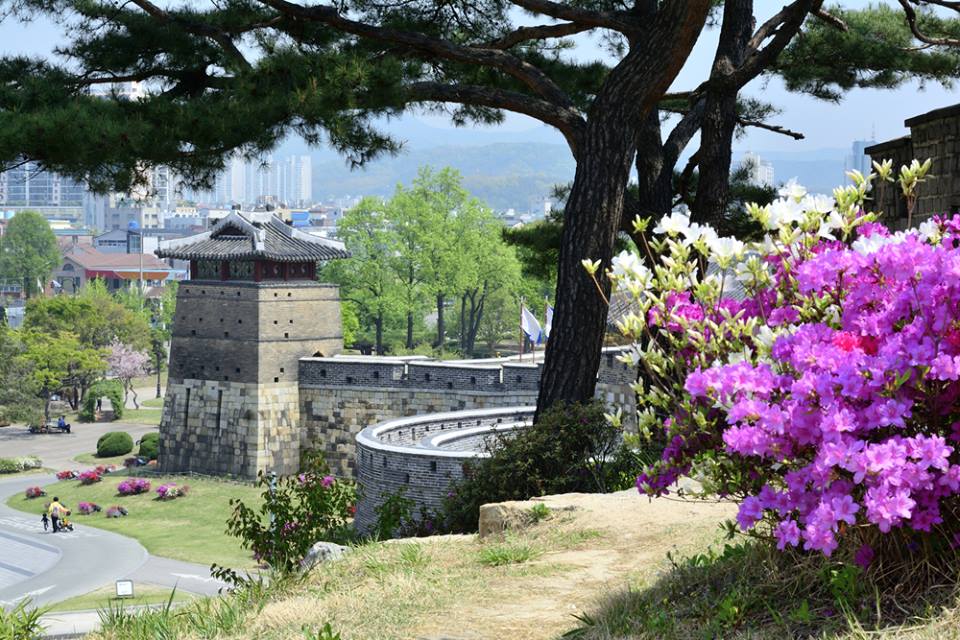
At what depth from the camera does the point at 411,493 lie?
17.0 metres

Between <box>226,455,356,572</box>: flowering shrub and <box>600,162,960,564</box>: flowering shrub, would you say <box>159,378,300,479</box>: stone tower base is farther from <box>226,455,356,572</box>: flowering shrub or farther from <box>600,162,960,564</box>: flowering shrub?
<box>600,162,960,564</box>: flowering shrub

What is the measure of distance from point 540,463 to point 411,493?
321 inches

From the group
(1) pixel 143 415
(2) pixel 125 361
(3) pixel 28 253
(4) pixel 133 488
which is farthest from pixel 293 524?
(3) pixel 28 253

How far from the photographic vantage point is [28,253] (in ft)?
302

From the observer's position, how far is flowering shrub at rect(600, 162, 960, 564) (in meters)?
3.78

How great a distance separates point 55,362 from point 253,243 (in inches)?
747

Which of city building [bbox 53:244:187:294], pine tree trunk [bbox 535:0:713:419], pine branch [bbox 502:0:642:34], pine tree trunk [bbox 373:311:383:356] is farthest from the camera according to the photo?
city building [bbox 53:244:187:294]

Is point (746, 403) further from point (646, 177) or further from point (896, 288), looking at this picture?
point (646, 177)

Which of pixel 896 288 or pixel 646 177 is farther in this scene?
pixel 646 177

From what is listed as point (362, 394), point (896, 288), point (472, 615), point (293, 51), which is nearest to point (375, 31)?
point (293, 51)

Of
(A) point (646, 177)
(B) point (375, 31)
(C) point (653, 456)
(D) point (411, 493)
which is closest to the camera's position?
(C) point (653, 456)

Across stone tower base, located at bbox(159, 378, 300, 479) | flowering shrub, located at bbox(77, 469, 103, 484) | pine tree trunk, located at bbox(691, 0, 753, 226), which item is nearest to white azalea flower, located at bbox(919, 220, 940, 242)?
pine tree trunk, located at bbox(691, 0, 753, 226)

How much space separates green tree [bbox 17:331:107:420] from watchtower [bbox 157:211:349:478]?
16072 millimetres

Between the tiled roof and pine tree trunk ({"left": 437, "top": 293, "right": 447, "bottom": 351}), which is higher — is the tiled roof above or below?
above
